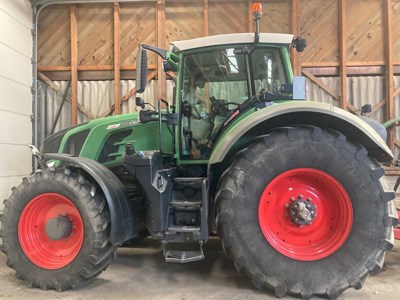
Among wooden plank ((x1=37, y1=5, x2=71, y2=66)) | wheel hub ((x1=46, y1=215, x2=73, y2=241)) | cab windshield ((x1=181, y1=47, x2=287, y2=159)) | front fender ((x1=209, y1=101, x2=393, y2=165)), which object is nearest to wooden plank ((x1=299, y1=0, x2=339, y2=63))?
cab windshield ((x1=181, y1=47, x2=287, y2=159))

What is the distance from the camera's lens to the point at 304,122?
2936 millimetres

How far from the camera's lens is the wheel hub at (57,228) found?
293cm

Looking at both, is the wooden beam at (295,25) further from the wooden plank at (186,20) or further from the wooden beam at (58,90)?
the wooden beam at (58,90)

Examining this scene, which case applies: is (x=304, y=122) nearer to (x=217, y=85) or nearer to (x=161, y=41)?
(x=217, y=85)

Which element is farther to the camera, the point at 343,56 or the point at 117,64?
the point at 117,64

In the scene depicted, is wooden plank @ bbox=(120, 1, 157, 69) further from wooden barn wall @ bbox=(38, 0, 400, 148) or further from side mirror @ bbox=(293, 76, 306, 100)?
side mirror @ bbox=(293, 76, 306, 100)

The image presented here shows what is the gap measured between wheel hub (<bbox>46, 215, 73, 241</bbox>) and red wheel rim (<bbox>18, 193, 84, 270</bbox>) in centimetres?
6

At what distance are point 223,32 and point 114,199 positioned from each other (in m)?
4.84

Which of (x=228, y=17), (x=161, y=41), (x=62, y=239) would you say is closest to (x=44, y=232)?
(x=62, y=239)

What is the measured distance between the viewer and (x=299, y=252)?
108 inches

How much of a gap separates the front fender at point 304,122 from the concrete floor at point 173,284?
3.63 feet

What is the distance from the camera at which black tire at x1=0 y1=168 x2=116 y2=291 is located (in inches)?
110

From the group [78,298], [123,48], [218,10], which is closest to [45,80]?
[123,48]

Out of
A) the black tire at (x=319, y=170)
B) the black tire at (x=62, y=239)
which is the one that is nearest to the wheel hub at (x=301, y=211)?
the black tire at (x=319, y=170)
